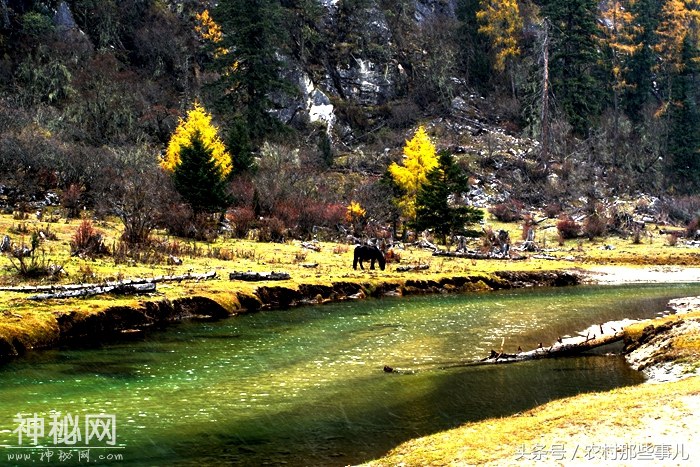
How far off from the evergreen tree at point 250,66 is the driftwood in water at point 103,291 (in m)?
49.4

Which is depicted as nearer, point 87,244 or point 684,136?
point 87,244

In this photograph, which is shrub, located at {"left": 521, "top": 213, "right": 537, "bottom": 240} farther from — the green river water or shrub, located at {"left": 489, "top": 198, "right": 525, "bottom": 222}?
the green river water

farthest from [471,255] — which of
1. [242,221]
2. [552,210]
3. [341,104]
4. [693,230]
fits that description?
[341,104]

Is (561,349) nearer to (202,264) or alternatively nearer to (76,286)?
(76,286)

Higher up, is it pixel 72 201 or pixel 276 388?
pixel 72 201

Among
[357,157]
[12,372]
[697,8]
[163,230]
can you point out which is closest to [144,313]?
[12,372]

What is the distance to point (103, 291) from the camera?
18016 millimetres

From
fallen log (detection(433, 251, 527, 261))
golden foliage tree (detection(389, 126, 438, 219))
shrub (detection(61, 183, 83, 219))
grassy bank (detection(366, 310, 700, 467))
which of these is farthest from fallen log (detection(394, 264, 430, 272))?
shrub (detection(61, 183, 83, 219))

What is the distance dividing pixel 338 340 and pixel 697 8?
367 feet

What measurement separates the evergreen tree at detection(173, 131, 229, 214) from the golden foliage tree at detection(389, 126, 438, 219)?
1635 cm

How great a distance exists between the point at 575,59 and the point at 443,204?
5624 cm

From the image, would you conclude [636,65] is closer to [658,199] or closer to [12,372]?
[658,199]

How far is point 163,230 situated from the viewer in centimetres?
3578

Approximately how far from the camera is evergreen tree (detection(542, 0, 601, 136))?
8188 centimetres
